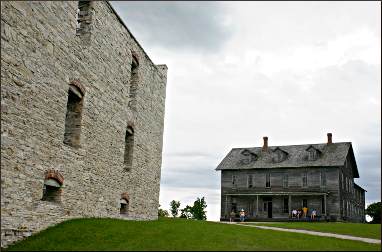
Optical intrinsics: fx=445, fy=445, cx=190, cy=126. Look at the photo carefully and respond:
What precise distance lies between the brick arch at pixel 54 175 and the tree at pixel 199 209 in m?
30.6

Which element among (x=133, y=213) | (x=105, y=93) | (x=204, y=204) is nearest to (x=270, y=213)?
(x=204, y=204)

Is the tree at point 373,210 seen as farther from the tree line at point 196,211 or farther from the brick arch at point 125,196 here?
the brick arch at point 125,196

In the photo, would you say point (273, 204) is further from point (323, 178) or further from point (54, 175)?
point (54, 175)

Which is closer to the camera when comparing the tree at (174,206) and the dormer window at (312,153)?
the dormer window at (312,153)

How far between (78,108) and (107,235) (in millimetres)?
4701

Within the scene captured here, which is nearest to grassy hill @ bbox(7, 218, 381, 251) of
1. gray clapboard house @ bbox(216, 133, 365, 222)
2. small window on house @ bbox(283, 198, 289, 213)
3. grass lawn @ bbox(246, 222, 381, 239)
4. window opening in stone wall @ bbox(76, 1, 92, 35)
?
grass lawn @ bbox(246, 222, 381, 239)

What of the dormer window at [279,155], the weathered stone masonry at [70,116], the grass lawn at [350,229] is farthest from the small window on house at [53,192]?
the dormer window at [279,155]

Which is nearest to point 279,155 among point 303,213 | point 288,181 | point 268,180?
point 268,180

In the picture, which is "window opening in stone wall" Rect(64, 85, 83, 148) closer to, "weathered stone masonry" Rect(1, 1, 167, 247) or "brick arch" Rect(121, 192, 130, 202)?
"weathered stone masonry" Rect(1, 1, 167, 247)

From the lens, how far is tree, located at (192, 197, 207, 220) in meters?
43.6

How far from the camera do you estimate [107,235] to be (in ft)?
42.3

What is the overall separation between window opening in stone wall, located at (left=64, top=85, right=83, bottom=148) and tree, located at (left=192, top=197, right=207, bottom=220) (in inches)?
1169

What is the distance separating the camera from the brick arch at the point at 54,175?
13.3 metres

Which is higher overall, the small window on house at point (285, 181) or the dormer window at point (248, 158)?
the dormer window at point (248, 158)
